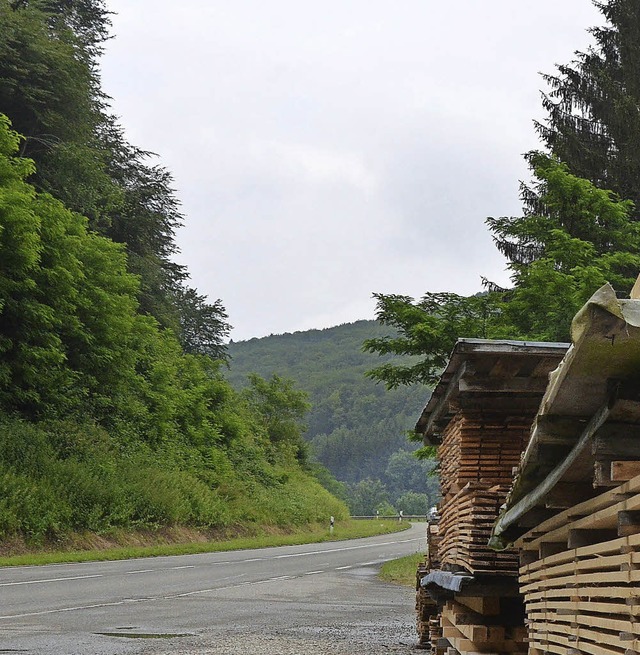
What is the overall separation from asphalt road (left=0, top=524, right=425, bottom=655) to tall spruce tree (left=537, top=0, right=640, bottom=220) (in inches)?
464

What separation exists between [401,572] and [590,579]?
20.5m

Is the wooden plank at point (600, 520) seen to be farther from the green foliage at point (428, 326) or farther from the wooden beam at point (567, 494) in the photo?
the green foliage at point (428, 326)

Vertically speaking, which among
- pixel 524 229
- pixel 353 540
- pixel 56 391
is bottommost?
pixel 353 540

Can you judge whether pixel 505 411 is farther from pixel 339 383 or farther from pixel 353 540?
pixel 339 383

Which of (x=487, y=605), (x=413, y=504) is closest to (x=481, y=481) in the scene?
(x=487, y=605)

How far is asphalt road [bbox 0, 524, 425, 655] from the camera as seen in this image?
11.1 meters

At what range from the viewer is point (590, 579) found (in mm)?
4465

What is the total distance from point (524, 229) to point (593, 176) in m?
4.93

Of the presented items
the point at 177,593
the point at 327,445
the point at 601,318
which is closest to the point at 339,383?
the point at 327,445

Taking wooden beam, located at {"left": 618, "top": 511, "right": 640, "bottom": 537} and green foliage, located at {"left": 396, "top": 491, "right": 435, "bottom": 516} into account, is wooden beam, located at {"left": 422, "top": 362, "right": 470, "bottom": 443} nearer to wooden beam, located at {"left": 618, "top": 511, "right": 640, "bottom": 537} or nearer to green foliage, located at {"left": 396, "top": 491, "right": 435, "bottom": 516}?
wooden beam, located at {"left": 618, "top": 511, "right": 640, "bottom": 537}

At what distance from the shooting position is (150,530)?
30453 mm

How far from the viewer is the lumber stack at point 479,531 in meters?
8.26

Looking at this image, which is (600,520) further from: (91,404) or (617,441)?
(91,404)

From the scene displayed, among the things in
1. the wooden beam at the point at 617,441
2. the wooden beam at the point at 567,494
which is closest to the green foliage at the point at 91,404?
the wooden beam at the point at 567,494
